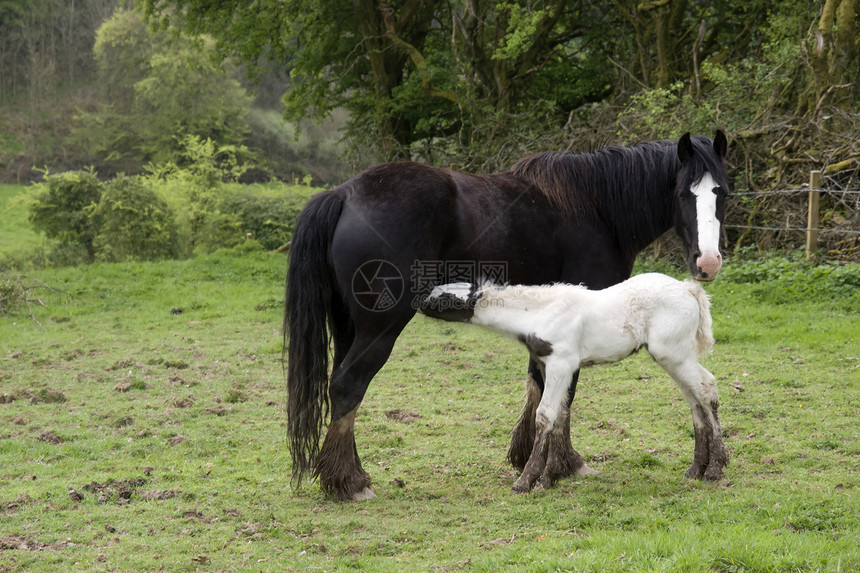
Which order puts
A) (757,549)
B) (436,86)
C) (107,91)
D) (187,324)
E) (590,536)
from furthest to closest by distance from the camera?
1. (107,91)
2. (436,86)
3. (187,324)
4. (590,536)
5. (757,549)

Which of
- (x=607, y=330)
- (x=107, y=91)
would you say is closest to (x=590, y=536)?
(x=607, y=330)

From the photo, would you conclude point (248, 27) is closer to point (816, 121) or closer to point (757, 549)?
point (816, 121)

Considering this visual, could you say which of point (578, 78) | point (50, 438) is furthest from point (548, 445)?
point (578, 78)

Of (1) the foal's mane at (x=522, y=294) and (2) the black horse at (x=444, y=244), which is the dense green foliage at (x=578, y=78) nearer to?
(2) the black horse at (x=444, y=244)

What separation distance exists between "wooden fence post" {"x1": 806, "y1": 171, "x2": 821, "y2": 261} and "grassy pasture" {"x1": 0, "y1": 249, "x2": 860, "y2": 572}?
849mm

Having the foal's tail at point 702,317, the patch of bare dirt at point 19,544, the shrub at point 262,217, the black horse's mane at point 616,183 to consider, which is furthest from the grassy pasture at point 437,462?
the shrub at point 262,217

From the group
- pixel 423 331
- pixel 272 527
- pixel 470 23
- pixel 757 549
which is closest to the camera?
pixel 757 549

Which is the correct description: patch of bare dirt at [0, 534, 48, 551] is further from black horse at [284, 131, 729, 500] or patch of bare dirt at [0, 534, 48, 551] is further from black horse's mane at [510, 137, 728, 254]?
black horse's mane at [510, 137, 728, 254]

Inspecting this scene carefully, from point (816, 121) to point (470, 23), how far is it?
667 cm

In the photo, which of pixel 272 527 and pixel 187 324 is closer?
pixel 272 527

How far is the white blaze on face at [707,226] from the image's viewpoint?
4262 millimetres

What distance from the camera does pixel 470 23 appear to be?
567 inches

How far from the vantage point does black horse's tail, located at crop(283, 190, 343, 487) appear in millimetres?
4398

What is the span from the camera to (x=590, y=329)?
439 centimetres
